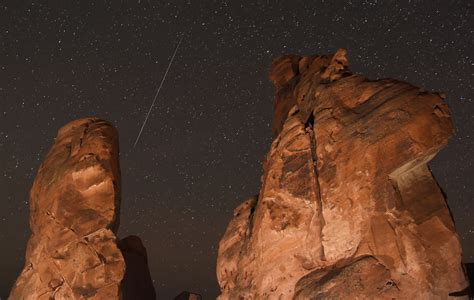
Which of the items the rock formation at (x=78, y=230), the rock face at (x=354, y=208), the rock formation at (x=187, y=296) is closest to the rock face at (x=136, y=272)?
the rock formation at (x=187, y=296)

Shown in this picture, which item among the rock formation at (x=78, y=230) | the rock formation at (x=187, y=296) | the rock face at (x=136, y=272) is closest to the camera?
the rock formation at (x=78, y=230)

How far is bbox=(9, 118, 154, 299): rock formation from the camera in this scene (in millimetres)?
24891

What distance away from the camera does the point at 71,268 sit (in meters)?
25.1

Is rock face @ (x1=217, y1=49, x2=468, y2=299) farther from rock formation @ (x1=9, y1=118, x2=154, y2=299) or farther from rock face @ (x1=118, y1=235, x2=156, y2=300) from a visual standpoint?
rock face @ (x1=118, y1=235, x2=156, y2=300)

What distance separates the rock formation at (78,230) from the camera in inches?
980

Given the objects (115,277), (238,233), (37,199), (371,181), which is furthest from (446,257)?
(37,199)

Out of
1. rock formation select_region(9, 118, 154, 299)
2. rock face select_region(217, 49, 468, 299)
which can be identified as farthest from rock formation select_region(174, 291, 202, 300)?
rock face select_region(217, 49, 468, 299)

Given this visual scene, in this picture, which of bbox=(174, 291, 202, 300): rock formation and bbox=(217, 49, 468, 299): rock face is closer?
bbox=(217, 49, 468, 299): rock face

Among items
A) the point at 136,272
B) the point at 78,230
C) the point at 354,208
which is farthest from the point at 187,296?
the point at 354,208

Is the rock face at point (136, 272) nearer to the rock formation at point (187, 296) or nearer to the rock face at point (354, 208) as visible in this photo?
the rock formation at point (187, 296)

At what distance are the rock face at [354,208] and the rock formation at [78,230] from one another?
7.60m

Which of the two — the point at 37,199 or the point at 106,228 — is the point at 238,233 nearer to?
the point at 106,228

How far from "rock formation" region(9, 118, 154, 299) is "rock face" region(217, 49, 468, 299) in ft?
24.9

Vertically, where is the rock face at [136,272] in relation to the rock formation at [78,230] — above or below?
below
